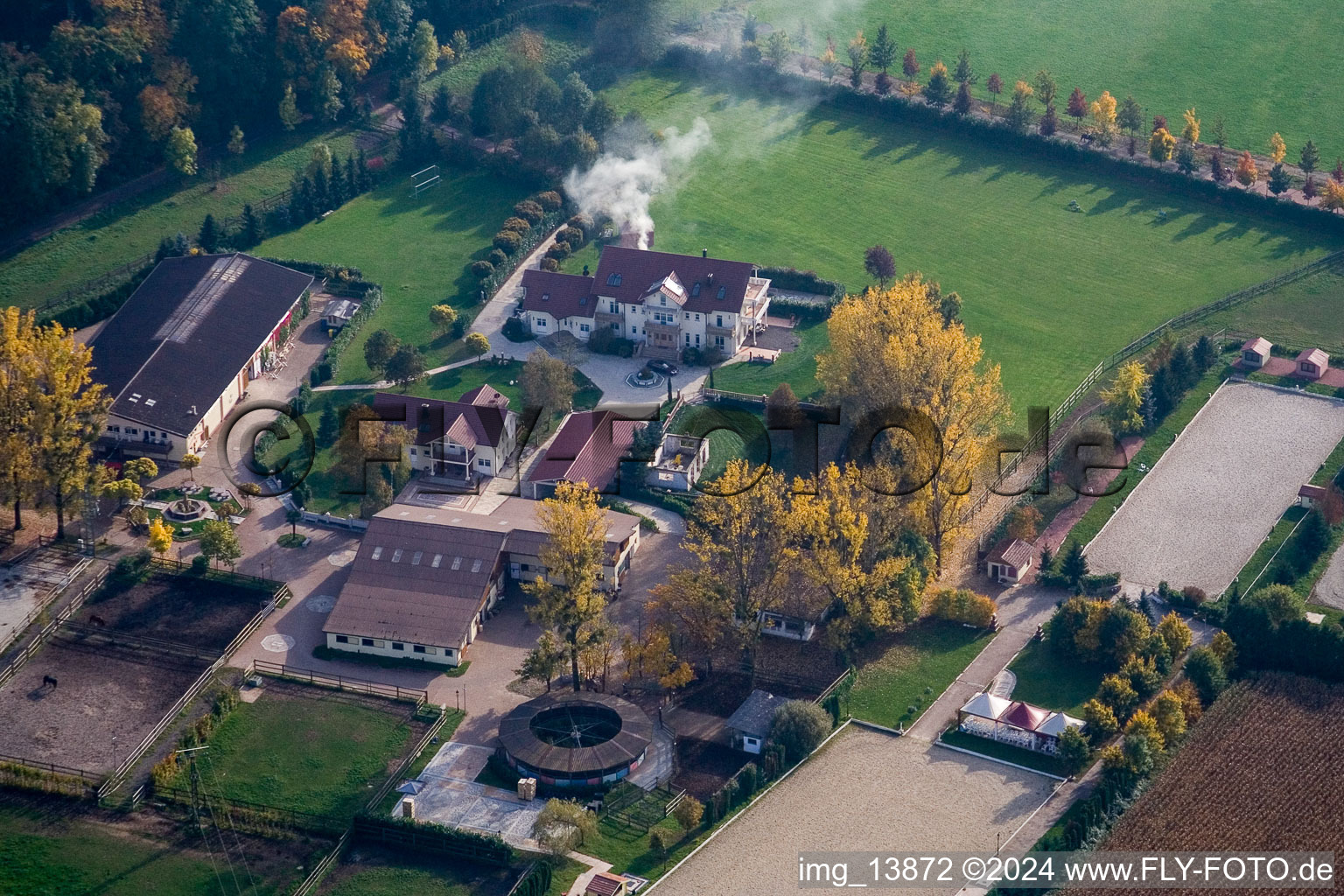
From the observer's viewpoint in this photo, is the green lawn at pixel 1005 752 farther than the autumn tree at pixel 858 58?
No

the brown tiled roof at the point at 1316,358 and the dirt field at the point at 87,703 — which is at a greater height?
the brown tiled roof at the point at 1316,358

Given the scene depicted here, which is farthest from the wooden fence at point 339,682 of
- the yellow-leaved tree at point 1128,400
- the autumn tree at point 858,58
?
the autumn tree at point 858,58

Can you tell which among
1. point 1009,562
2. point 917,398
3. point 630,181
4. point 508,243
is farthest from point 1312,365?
point 508,243

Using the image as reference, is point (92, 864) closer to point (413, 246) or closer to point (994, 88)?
point (413, 246)

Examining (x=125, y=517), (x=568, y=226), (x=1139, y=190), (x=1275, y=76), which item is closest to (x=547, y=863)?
(x=125, y=517)

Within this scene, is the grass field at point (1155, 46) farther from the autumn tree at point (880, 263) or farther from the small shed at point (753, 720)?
the small shed at point (753, 720)

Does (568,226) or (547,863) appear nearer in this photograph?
(547,863)

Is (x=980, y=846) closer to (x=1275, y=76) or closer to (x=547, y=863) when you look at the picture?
(x=547, y=863)
